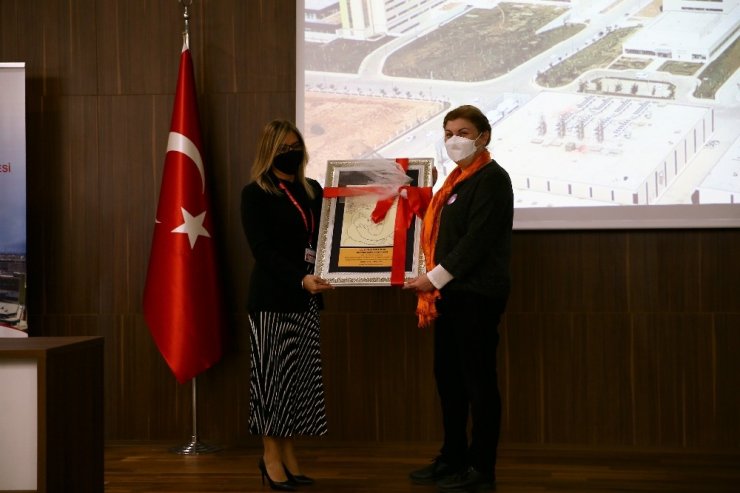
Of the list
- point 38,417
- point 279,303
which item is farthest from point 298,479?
point 38,417

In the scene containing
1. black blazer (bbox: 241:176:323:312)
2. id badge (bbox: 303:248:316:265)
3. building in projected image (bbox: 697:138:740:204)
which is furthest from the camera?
building in projected image (bbox: 697:138:740:204)

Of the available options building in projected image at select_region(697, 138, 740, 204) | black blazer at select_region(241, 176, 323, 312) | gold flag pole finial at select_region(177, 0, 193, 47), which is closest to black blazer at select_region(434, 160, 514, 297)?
black blazer at select_region(241, 176, 323, 312)

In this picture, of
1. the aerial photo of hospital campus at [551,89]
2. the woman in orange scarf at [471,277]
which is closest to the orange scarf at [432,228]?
the woman in orange scarf at [471,277]

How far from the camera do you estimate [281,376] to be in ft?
10.2

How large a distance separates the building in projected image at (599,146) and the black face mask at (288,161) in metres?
1.14

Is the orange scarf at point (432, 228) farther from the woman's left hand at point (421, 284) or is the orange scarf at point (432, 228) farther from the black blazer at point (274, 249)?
the black blazer at point (274, 249)

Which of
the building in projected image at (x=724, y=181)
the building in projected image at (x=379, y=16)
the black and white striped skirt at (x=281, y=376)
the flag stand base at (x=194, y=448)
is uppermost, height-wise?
the building in projected image at (x=379, y=16)

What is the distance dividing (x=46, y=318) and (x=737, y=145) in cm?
331

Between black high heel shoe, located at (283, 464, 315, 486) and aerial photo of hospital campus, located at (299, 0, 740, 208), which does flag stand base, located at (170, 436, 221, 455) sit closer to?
black high heel shoe, located at (283, 464, 315, 486)

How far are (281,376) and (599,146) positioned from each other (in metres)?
1.79

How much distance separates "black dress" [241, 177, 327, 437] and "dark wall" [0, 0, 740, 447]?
95cm

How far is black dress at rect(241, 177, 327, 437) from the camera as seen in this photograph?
3080mm

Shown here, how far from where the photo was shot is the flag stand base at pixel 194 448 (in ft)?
12.7

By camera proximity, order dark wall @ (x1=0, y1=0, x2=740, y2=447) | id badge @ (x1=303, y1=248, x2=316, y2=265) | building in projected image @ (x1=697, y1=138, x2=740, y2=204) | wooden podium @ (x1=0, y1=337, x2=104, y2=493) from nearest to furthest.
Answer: wooden podium @ (x1=0, y1=337, x2=104, y2=493)
id badge @ (x1=303, y1=248, x2=316, y2=265)
building in projected image @ (x1=697, y1=138, x2=740, y2=204)
dark wall @ (x1=0, y1=0, x2=740, y2=447)
